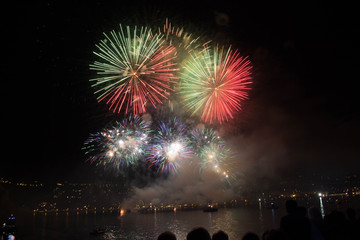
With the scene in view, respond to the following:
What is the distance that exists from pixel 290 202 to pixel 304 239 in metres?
0.73

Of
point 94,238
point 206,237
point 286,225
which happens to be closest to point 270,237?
point 206,237

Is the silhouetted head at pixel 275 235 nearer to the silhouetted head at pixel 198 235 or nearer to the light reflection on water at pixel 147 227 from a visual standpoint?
the silhouetted head at pixel 198 235

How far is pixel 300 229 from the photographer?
4.28m

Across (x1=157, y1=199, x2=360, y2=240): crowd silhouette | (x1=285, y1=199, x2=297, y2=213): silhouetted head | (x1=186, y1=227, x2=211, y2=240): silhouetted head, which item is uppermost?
(x1=285, y1=199, x2=297, y2=213): silhouetted head

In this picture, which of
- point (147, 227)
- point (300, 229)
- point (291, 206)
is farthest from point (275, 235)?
point (147, 227)

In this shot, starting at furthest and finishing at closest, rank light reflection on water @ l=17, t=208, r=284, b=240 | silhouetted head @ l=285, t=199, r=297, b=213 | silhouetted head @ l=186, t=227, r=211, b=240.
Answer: light reflection on water @ l=17, t=208, r=284, b=240, silhouetted head @ l=285, t=199, r=297, b=213, silhouetted head @ l=186, t=227, r=211, b=240

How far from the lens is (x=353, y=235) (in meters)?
5.38

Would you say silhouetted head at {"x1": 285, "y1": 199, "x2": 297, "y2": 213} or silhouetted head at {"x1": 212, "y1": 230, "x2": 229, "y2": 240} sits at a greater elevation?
silhouetted head at {"x1": 285, "y1": 199, "x2": 297, "y2": 213}

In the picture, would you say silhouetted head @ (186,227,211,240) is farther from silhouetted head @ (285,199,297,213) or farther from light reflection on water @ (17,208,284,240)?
light reflection on water @ (17,208,284,240)

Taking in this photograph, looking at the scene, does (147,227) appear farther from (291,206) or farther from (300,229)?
(300,229)

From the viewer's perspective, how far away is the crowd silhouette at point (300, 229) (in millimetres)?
3240

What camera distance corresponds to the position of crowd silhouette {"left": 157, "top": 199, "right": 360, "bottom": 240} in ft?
10.6

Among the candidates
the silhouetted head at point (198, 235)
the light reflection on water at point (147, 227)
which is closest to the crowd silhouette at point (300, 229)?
the silhouetted head at point (198, 235)

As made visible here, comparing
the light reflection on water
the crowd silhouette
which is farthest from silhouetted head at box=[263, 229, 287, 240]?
the light reflection on water
